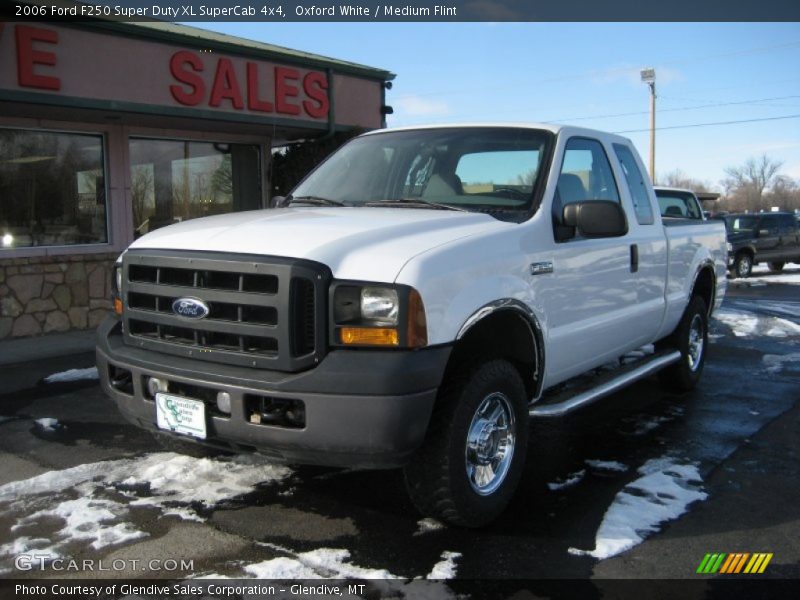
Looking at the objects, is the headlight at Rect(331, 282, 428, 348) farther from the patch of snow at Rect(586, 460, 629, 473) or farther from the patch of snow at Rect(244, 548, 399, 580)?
the patch of snow at Rect(586, 460, 629, 473)

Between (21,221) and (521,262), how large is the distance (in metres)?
7.73

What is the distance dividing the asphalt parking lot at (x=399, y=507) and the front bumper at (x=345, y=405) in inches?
21.0

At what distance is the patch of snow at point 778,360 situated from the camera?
24.6ft

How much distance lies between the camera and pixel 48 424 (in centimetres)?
540

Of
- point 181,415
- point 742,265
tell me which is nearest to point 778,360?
point 181,415

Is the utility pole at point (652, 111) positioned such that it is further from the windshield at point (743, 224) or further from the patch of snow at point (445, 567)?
the patch of snow at point (445, 567)

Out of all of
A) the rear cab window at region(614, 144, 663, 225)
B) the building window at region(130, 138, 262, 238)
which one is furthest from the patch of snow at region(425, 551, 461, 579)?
the building window at region(130, 138, 262, 238)

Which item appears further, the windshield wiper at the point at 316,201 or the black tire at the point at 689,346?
the black tire at the point at 689,346

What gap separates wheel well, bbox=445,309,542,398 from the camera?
3.50 m

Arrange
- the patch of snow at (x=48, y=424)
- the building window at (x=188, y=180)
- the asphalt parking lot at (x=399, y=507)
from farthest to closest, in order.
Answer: the building window at (x=188, y=180)
the patch of snow at (x=48, y=424)
the asphalt parking lot at (x=399, y=507)

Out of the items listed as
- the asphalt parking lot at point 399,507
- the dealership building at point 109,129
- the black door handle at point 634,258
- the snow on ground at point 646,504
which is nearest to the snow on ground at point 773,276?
the dealership building at point 109,129

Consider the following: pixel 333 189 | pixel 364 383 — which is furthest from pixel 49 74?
pixel 364 383

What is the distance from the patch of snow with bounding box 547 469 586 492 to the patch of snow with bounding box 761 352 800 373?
13.1 feet

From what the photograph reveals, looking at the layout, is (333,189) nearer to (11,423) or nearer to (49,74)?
(11,423)
